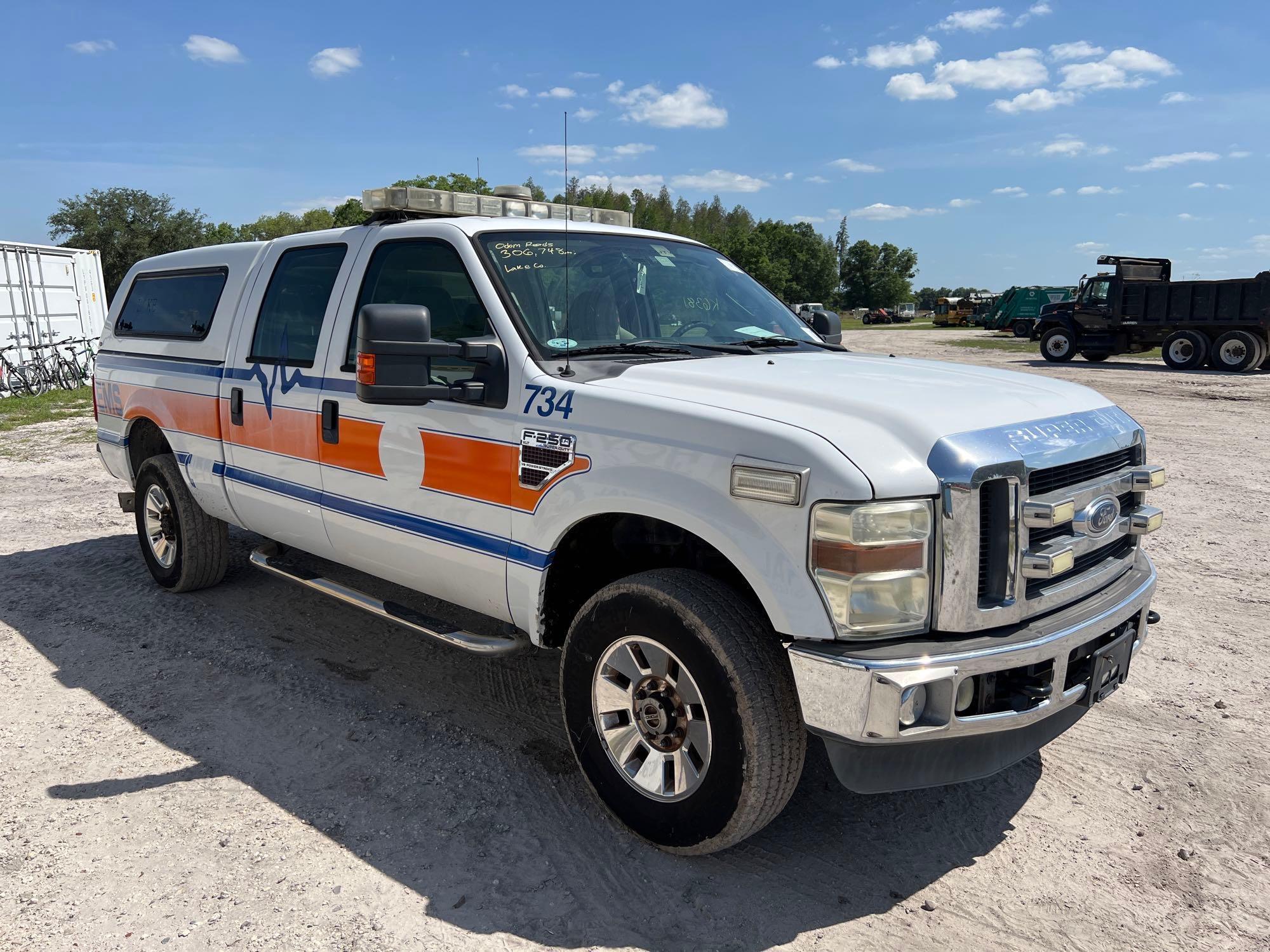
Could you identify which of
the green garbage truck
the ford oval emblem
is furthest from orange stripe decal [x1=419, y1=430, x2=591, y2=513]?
the green garbage truck

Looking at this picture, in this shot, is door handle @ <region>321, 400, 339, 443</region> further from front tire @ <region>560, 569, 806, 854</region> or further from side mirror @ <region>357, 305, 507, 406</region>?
front tire @ <region>560, 569, 806, 854</region>

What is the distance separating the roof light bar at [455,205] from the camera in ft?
14.0

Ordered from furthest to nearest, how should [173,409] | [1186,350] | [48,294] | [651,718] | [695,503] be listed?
[1186,350], [48,294], [173,409], [651,718], [695,503]

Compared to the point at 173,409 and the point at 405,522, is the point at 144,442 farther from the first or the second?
the point at 405,522

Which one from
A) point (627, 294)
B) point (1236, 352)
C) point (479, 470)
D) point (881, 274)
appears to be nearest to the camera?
point (479, 470)

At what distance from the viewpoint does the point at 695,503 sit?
2.85 m

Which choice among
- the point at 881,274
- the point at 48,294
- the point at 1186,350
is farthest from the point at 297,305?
the point at 881,274

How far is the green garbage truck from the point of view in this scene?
140 feet

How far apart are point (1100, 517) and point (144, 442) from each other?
5472mm

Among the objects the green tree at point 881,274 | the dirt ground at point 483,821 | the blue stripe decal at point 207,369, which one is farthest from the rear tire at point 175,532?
the green tree at point 881,274

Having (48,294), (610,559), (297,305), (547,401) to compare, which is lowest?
(610,559)

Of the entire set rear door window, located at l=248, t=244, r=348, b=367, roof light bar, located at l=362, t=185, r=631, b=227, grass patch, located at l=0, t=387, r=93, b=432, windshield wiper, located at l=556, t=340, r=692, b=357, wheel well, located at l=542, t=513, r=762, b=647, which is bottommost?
grass patch, located at l=0, t=387, r=93, b=432

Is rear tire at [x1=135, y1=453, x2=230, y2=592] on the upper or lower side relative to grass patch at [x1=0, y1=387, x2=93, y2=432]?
upper

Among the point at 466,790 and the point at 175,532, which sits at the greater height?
the point at 175,532
